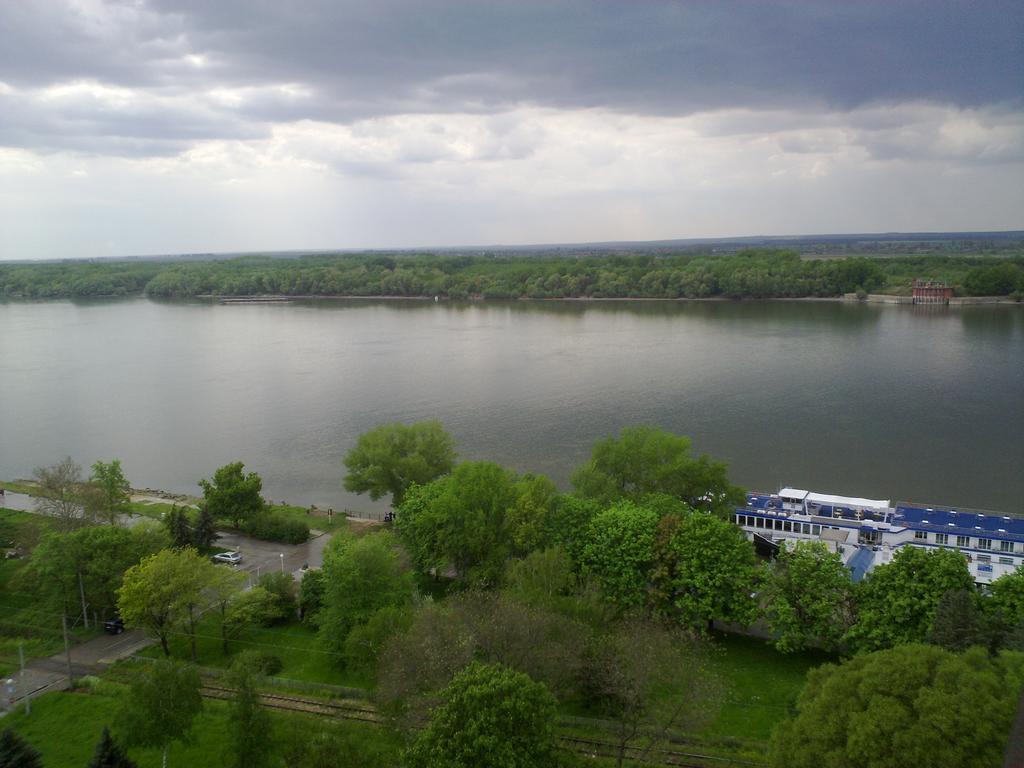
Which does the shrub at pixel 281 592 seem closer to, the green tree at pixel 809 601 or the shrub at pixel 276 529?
the shrub at pixel 276 529

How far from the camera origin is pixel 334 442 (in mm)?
22328

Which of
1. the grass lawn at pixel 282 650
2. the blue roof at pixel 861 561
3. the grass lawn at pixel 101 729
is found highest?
the grass lawn at pixel 101 729

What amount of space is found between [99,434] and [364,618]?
57.7 ft

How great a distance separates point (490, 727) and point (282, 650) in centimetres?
536

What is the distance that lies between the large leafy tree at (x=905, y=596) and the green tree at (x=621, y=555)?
269cm

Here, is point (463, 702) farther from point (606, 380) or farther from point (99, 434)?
point (606, 380)

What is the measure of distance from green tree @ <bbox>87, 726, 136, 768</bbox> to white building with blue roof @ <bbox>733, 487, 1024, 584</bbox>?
32.9 ft

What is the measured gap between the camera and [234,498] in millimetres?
14891

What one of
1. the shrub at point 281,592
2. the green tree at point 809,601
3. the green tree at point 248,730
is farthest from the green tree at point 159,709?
the green tree at point 809,601

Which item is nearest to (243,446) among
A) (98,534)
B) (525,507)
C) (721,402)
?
(98,534)

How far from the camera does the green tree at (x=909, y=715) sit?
19.2 feet

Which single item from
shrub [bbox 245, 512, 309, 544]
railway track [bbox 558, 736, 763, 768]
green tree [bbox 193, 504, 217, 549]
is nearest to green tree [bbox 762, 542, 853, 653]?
railway track [bbox 558, 736, 763, 768]

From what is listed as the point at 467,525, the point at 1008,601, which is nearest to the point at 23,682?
the point at 467,525

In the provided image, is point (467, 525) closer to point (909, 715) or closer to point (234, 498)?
point (234, 498)
